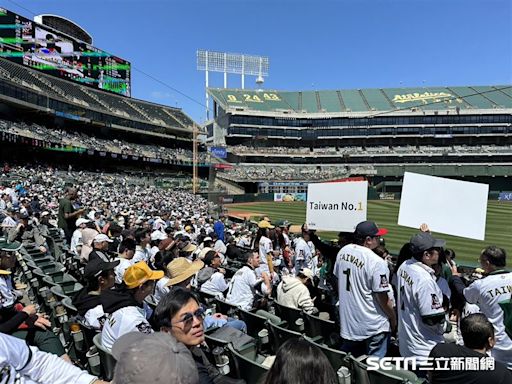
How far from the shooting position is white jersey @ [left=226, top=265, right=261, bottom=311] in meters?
5.64

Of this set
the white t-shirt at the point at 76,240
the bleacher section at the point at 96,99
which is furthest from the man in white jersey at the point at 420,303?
the bleacher section at the point at 96,99

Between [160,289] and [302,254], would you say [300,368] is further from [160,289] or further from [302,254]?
[302,254]

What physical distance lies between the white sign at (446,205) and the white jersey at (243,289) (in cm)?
229

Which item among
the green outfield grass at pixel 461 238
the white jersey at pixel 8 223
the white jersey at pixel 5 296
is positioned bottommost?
the green outfield grass at pixel 461 238

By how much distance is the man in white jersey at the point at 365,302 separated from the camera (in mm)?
3725

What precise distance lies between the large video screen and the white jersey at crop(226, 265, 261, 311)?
51124mm

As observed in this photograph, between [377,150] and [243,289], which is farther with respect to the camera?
[377,150]

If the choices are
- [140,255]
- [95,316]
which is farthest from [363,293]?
[140,255]

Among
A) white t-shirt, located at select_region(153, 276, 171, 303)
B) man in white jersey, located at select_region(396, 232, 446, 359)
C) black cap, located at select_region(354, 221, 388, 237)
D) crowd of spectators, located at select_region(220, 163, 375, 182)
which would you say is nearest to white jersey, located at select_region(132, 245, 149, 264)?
white t-shirt, located at select_region(153, 276, 171, 303)

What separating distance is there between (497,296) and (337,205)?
267 centimetres

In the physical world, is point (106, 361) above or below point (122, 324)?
below

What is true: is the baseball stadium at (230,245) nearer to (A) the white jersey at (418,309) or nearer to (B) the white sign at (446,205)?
(A) the white jersey at (418,309)

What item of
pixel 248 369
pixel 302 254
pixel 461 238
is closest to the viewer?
pixel 248 369

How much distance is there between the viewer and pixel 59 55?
2036 inches
